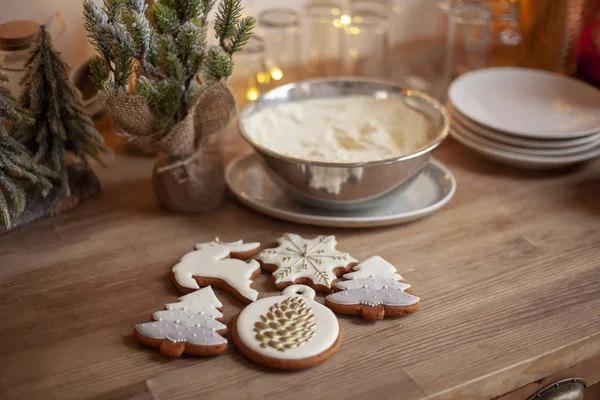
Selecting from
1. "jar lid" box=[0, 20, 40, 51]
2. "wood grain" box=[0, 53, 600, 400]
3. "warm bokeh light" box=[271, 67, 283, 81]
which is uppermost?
"jar lid" box=[0, 20, 40, 51]

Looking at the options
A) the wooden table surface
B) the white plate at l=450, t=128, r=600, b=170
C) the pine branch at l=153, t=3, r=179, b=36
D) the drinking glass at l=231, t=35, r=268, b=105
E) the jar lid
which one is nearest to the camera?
the wooden table surface

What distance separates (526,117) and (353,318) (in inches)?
23.2

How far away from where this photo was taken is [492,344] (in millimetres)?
726

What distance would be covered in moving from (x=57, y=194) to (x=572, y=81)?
912mm

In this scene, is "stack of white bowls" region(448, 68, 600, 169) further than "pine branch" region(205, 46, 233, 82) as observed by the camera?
Yes

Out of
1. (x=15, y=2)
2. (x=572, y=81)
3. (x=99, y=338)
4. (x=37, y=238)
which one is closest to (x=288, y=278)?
(x=99, y=338)

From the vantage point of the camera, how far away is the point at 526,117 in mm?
1155

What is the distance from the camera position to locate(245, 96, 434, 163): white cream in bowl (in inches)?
37.0

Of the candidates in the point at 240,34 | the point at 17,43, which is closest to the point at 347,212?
the point at 240,34

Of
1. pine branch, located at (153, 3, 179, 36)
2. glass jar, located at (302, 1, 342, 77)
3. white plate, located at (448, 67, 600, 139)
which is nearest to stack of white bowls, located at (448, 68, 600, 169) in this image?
white plate, located at (448, 67, 600, 139)

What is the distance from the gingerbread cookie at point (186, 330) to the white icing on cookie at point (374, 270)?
0.57 feet

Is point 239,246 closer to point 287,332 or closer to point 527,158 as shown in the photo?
point 287,332

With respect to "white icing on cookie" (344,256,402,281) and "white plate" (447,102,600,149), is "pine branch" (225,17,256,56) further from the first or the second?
"white plate" (447,102,600,149)

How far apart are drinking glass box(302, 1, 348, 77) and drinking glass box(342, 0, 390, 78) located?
0.02m
